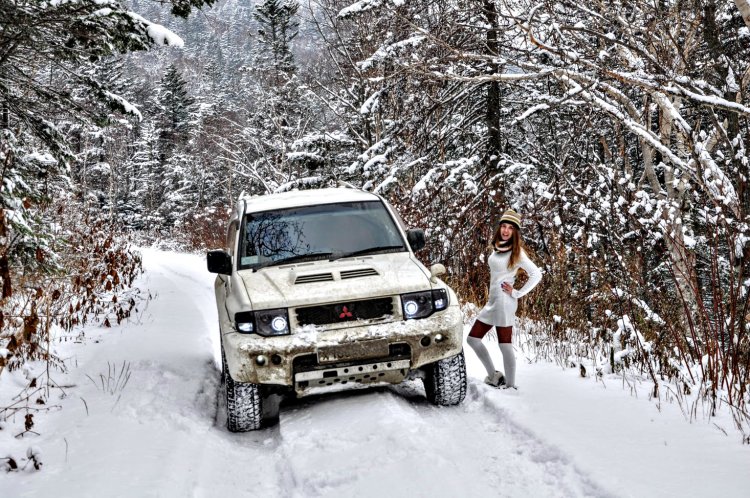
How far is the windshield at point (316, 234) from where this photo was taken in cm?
529

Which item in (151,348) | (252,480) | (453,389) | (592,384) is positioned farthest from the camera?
(151,348)

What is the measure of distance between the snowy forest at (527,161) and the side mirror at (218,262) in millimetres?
1528

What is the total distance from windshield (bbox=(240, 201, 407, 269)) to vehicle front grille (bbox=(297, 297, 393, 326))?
0.80 metres

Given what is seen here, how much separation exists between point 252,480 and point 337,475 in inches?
23.6

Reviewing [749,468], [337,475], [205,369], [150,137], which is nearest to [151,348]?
[205,369]

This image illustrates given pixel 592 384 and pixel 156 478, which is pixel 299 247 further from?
pixel 592 384

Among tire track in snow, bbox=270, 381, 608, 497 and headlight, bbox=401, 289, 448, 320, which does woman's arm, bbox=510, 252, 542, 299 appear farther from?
tire track in snow, bbox=270, 381, 608, 497

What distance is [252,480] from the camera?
3.79 meters

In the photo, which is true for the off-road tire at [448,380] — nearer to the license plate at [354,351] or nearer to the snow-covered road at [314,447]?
the snow-covered road at [314,447]

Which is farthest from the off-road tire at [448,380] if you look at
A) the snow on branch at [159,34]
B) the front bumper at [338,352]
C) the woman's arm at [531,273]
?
the snow on branch at [159,34]

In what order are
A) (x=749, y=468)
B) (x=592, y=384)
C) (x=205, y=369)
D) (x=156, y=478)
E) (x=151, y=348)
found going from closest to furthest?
1. (x=749, y=468)
2. (x=156, y=478)
3. (x=592, y=384)
4. (x=205, y=369)
5. (x=151, y=348)

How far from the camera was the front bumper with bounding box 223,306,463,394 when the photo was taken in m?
4.37

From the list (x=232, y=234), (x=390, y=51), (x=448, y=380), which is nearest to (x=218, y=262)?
(x=232, y=234)

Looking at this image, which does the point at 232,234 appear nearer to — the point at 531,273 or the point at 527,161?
the point at 531,273
